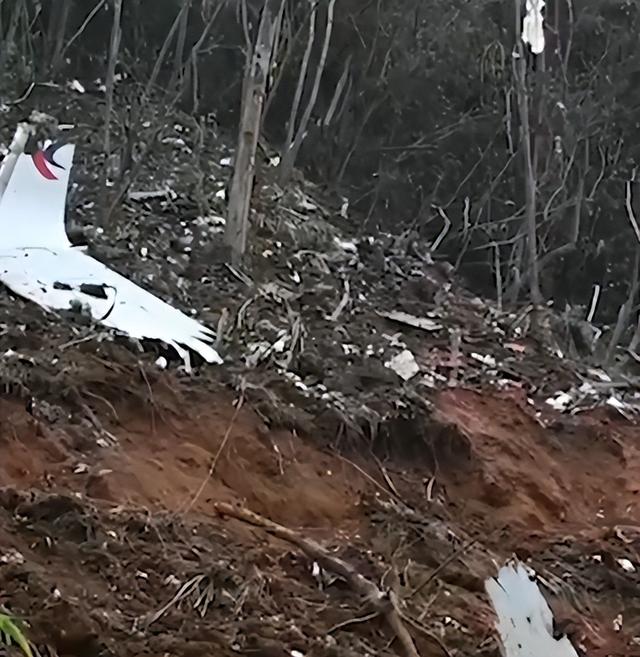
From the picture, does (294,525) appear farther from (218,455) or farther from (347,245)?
(347,245)

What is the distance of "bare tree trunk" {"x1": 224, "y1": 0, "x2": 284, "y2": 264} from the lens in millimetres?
4355

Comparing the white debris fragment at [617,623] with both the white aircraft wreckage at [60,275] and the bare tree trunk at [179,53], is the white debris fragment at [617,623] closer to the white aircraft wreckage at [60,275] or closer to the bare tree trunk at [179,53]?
the white aircraft wreckage at [60,275]

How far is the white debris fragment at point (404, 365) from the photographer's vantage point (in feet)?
12.9

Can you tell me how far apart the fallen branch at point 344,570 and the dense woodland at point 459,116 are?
4.38m

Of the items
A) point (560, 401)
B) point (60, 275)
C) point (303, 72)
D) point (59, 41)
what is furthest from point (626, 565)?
point (59, 41)

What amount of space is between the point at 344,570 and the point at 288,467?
0.74 m

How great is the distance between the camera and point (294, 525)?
118 inches

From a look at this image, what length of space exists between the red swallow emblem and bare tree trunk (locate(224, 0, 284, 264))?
75 centimetres

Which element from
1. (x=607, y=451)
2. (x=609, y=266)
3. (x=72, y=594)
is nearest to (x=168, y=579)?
(x=72, y=594)

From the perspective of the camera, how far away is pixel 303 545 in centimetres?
260

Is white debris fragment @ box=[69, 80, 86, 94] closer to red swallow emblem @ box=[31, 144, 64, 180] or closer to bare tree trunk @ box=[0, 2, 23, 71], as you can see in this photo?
bare tree trunk @ box=[0, 2, 23, 71]

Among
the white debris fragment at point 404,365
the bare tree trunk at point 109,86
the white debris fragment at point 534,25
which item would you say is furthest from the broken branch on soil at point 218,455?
the white debris fragment at point 534,25

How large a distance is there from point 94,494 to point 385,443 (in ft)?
3.80

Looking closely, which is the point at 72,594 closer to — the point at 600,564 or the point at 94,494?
the point at 94,494
